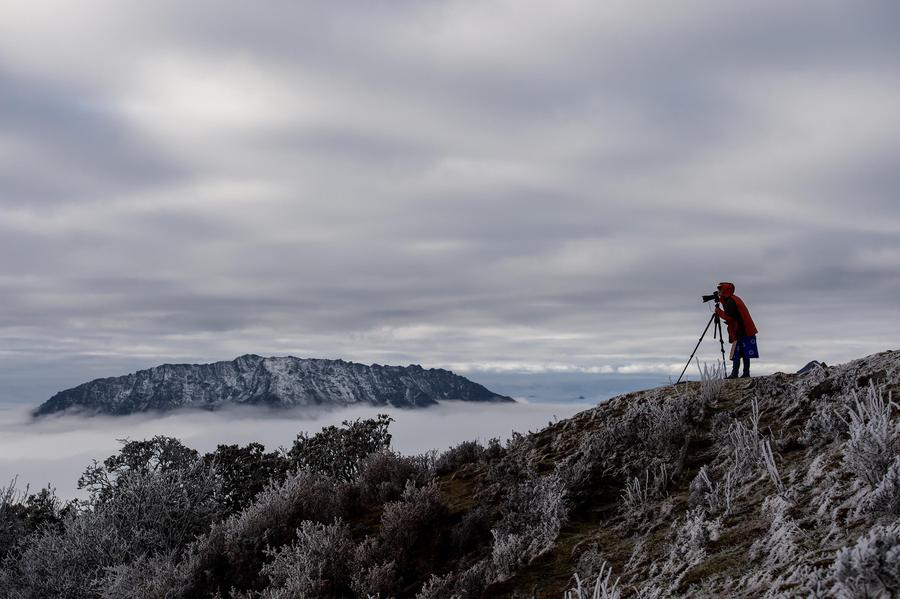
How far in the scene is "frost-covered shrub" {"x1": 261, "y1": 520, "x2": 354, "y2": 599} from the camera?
8664 millimetres

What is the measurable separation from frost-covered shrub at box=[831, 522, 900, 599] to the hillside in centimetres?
1

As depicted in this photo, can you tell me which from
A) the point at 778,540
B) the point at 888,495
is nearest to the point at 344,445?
the point at 778,540

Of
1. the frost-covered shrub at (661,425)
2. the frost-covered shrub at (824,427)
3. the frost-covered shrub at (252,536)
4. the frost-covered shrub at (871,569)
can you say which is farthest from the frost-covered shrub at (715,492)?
the frost-covered shrub at (252,536)

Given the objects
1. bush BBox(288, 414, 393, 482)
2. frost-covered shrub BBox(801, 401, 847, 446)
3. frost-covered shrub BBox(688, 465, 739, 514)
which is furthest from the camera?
bush BBox(288, 414, 393, 482)

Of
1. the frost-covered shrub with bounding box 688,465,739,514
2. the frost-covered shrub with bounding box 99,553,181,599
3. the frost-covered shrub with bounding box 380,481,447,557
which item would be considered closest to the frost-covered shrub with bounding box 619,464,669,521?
the frost-covered shrub with bounding box 688,465,739,514

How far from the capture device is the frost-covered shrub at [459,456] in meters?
13.9

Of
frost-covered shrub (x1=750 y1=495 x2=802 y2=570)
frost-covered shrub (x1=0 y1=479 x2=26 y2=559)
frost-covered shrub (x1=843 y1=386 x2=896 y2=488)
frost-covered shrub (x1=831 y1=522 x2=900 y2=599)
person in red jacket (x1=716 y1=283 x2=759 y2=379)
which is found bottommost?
frost-covered shrub (x1=0 y1=479 x2=26 y2=559)

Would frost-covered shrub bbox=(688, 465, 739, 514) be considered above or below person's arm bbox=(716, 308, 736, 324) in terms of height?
below

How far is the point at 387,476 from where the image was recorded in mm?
13211

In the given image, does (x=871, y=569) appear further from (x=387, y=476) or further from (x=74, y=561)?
(x=74, y=561)

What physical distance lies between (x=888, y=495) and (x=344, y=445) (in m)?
16.8

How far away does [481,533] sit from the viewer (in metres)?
9.66

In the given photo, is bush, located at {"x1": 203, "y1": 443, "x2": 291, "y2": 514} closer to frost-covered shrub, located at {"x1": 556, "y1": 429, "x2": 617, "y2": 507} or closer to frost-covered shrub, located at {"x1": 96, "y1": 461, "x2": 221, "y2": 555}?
frost-covered shrub, located at {"x1": 96, "y1": 461, "x2": 221, "y2": 555}

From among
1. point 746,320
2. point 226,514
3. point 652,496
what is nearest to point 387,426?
point 226,514
